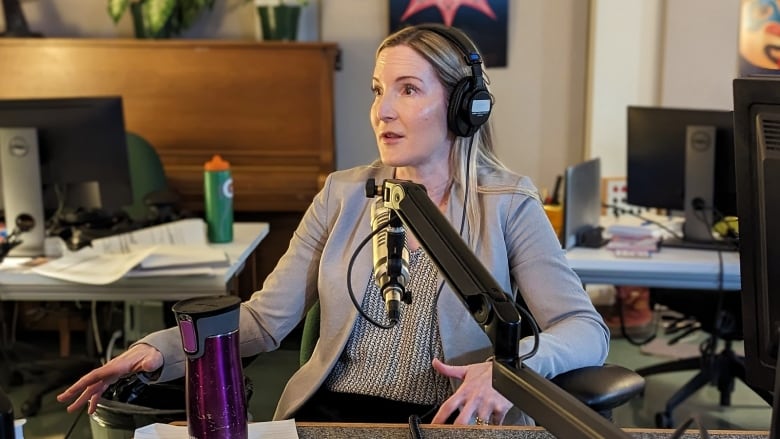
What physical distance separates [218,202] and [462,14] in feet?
6.13

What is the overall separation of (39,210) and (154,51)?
4.65 ft

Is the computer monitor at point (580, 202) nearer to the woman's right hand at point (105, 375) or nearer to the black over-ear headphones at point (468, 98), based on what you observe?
the black over-ear headphones at point (468, 98)

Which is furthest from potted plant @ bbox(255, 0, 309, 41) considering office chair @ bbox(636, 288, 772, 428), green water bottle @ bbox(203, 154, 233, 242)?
office chair @ bbox(636, 288, 772, 428)

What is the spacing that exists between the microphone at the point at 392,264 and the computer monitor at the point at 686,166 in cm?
187

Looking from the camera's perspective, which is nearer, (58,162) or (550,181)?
(58,162)

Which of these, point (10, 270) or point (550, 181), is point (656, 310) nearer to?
point (550, 181)

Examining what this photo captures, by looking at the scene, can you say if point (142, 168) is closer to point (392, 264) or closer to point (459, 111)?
point (459, 111)

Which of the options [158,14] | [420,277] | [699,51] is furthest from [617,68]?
[420,277]

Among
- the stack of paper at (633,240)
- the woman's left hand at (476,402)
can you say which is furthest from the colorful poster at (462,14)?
the woman's left hand at (476,402)

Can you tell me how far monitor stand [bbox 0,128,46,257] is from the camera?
2248 millimetres

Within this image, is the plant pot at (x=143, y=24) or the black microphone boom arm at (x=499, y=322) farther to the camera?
the plant pot at (x=143, y=24)

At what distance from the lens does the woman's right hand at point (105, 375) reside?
46.6 inches

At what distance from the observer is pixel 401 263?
827mm

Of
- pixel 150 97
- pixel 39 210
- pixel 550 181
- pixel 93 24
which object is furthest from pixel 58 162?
pixel 550 181
